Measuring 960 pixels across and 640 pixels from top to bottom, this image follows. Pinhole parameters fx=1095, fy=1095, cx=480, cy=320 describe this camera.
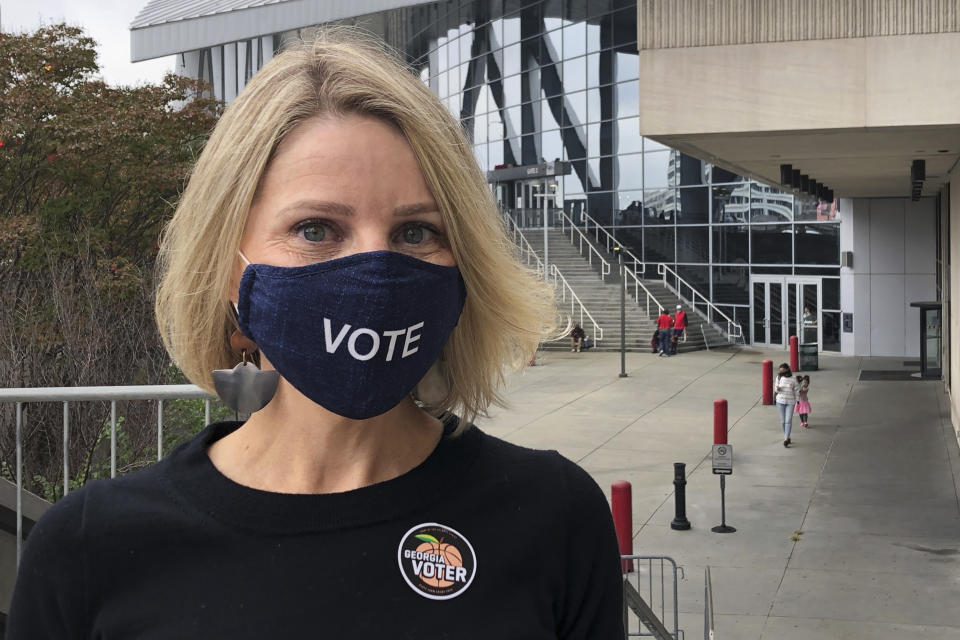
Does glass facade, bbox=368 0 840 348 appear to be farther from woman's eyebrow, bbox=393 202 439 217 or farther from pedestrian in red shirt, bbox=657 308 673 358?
woman's eyebrow, bbox=393 202 439 217

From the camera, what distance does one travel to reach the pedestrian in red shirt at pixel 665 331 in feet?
123

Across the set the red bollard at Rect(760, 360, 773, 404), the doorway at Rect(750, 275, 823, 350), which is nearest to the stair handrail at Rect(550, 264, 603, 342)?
the doorway at Rect(750, 275, 823, 350)

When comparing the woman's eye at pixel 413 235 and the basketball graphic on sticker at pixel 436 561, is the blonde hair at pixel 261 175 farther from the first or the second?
the basketball graphic on sticker at pixel 436 561

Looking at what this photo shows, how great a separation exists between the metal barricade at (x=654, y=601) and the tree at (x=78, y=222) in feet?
20.8

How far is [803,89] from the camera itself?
1359 centimetres

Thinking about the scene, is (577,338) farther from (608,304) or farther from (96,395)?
(96,395)

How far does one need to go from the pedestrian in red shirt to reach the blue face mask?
36.2 meters

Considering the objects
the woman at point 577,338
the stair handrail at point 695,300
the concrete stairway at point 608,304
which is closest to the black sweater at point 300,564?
the concrete stairway at point 608,304

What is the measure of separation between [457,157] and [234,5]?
5860 cm

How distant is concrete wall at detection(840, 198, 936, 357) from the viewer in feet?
122

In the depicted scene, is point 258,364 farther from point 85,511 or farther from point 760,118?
point 760,118

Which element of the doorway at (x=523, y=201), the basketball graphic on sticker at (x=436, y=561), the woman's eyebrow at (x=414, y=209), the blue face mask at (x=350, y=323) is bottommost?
the basketball graphic on sticker at (x=436, y=561)

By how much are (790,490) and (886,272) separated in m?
23.0

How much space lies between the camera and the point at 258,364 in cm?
199
